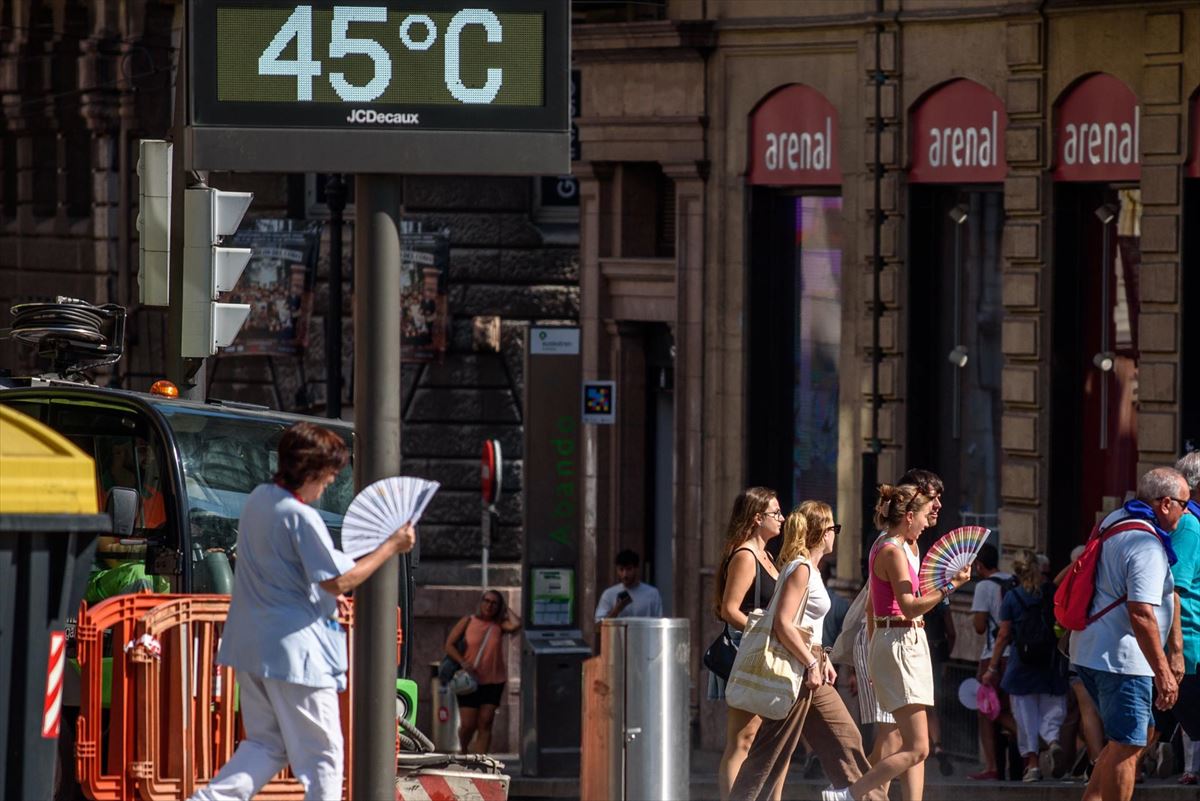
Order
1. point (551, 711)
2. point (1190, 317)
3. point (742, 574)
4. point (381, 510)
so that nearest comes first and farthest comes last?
point (381, 510) → point (742, 574) → point (1190, 317) → point (551, 711)

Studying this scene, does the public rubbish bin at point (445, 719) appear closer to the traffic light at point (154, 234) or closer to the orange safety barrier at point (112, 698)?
the traffic light at point (154, 234)

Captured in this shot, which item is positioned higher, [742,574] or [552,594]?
[742,574]

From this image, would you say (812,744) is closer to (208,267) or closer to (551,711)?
(208,267)

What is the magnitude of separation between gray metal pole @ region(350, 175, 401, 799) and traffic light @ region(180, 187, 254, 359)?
792 cm

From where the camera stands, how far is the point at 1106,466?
20469mm

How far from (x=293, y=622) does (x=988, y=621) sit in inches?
384

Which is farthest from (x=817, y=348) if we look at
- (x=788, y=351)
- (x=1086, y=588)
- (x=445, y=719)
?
(x=1086, y=588)

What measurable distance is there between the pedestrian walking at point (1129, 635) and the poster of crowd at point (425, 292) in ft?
56.3

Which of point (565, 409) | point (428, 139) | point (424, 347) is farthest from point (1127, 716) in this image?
point (424, 347)

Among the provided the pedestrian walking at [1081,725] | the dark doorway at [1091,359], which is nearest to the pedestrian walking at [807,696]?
the pedestrian walking at [1081,725]

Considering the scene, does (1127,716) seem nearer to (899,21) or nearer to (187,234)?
(187,234)

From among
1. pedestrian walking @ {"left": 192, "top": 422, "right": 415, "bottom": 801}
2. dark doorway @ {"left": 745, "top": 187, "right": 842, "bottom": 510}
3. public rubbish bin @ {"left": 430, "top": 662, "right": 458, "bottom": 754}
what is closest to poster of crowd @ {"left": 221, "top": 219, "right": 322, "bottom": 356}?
dark doorway @ {"left": 745, "top": 187, "right": 842, "bottom": 510}

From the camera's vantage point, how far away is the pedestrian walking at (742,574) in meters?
12.3

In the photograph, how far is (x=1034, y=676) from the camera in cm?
1736
